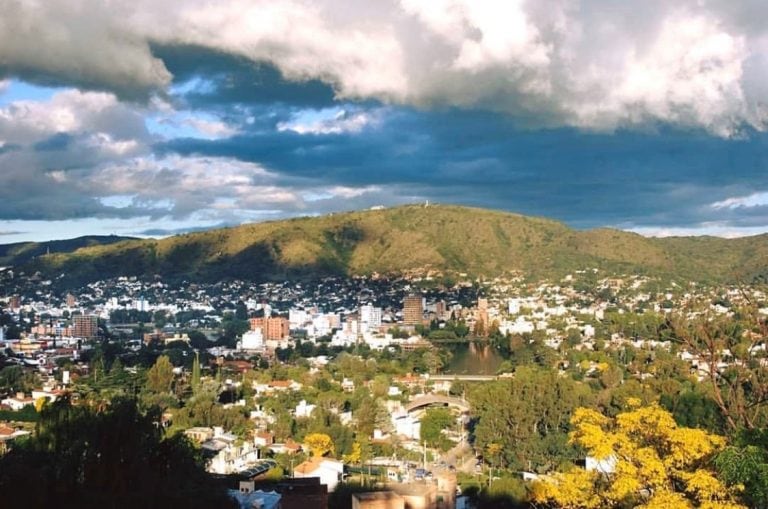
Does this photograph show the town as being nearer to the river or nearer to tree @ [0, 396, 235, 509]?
the river

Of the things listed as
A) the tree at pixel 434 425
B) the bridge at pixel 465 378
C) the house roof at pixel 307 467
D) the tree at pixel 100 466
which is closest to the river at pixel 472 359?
the bridge at pixel 465 378

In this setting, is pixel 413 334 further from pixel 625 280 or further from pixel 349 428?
pixel 349 428

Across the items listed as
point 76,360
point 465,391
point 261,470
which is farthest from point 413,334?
point 261,470

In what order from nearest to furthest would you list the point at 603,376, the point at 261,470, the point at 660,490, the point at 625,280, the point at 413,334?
the point at 660,490
the point at 261,470
the point at 603,376
the point at 413,334
the point at 625,280

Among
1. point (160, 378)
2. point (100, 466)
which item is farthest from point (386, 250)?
point (100, 466)

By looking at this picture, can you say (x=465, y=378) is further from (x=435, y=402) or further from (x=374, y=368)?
(x=435, y=402)
